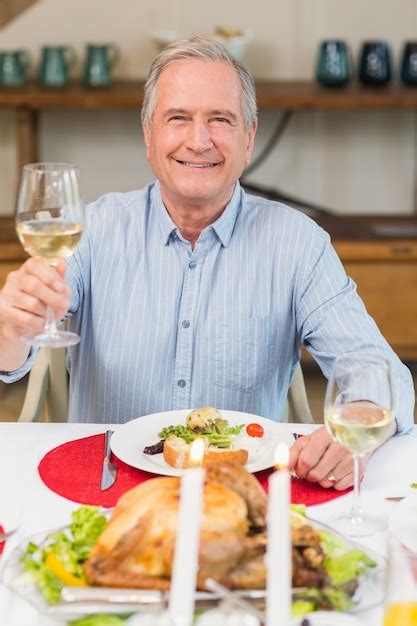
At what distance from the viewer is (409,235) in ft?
13.8

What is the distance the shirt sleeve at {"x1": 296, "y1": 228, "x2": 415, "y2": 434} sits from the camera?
6.49 feet

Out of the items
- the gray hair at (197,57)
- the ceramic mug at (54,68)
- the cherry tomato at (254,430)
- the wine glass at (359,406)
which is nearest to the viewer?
the wine glass at (359,406)

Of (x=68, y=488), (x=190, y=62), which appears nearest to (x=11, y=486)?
(x=68, y=488)

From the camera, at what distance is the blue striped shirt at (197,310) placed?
2113 mm

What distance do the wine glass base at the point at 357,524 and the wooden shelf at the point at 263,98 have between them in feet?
9.20

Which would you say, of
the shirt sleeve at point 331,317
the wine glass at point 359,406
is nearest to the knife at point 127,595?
the wine glass at point 359,406

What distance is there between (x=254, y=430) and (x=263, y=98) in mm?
→ 2531

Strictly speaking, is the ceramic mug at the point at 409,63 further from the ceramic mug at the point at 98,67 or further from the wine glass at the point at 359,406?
the wine glass at the point at 359,406

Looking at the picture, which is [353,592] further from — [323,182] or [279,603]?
[323,182]

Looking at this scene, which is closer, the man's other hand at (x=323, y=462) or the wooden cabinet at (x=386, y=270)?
the man's other hand at (x=323, y=462)

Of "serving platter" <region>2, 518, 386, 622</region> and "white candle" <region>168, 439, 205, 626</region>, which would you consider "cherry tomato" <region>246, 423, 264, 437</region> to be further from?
"white candle" <region>168, 439, 205, 626</region>

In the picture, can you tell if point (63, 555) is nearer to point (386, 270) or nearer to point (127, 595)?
point (127, 595)

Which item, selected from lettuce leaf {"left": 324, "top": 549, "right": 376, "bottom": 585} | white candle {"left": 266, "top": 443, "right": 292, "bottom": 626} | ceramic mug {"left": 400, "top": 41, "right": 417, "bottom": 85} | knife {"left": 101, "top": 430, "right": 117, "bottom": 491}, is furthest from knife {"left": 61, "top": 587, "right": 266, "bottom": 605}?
ceramic mug {"left": 400, "top": 41, "right": 417, "bottom": 85}

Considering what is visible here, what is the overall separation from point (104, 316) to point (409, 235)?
2298 millimetres
